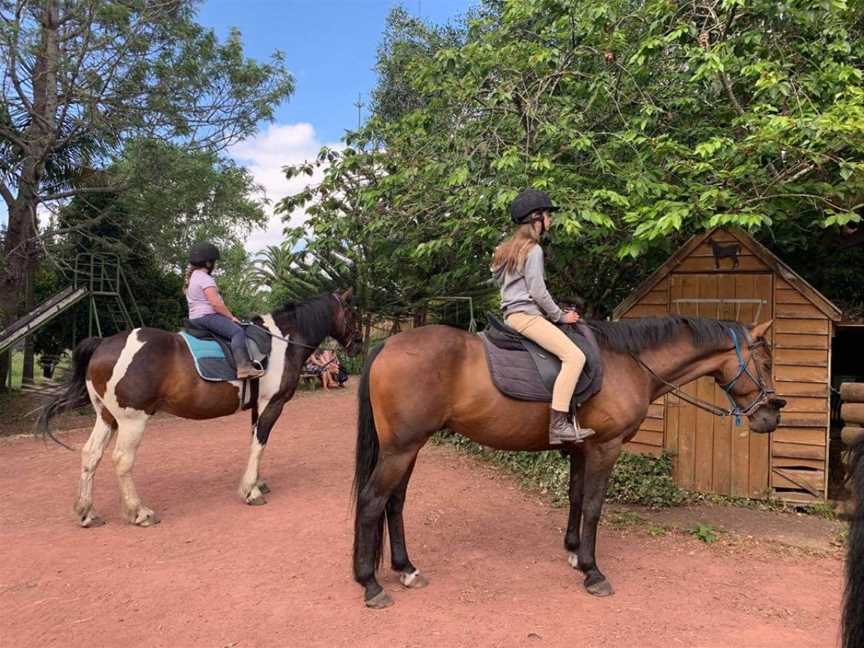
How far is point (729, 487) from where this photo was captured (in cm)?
584

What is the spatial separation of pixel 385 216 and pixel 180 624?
499 centimetres

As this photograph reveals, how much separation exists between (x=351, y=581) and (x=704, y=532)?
303cm

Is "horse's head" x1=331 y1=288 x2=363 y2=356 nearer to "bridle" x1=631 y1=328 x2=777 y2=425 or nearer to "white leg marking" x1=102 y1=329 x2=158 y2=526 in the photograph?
"white leg marking" x1=102 y1=329 x2=158 y2=526

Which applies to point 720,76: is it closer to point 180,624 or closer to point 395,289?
point 180,624

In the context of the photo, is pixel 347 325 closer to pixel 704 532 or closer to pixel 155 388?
pixel 155 388

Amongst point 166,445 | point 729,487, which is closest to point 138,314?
point 166,445

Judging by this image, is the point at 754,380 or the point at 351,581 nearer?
the point at 351,581

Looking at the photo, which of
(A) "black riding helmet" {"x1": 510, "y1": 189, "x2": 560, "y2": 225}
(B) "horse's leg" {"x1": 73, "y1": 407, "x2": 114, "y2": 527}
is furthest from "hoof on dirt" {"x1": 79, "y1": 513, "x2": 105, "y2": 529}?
(A) "black riding helmet" {"x1": 510, "y1": 189, "x2": 560, "y2": 225}

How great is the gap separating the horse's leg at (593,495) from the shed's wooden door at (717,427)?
2.53m

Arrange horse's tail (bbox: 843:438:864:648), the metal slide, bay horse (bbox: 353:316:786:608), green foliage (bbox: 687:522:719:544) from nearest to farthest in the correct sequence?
horse's tail (bbox: 843:438:864:648)
bay horse (bbox: 353:316:786:608)
green foliage (bbox: 687:522:719:544)
the metal slide

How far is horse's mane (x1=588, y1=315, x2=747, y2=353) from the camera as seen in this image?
165 inches

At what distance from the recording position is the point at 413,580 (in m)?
3.85

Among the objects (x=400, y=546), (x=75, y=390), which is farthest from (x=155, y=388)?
(x=400, y=546)

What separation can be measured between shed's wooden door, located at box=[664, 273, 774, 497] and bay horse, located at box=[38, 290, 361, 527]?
4072 mm
